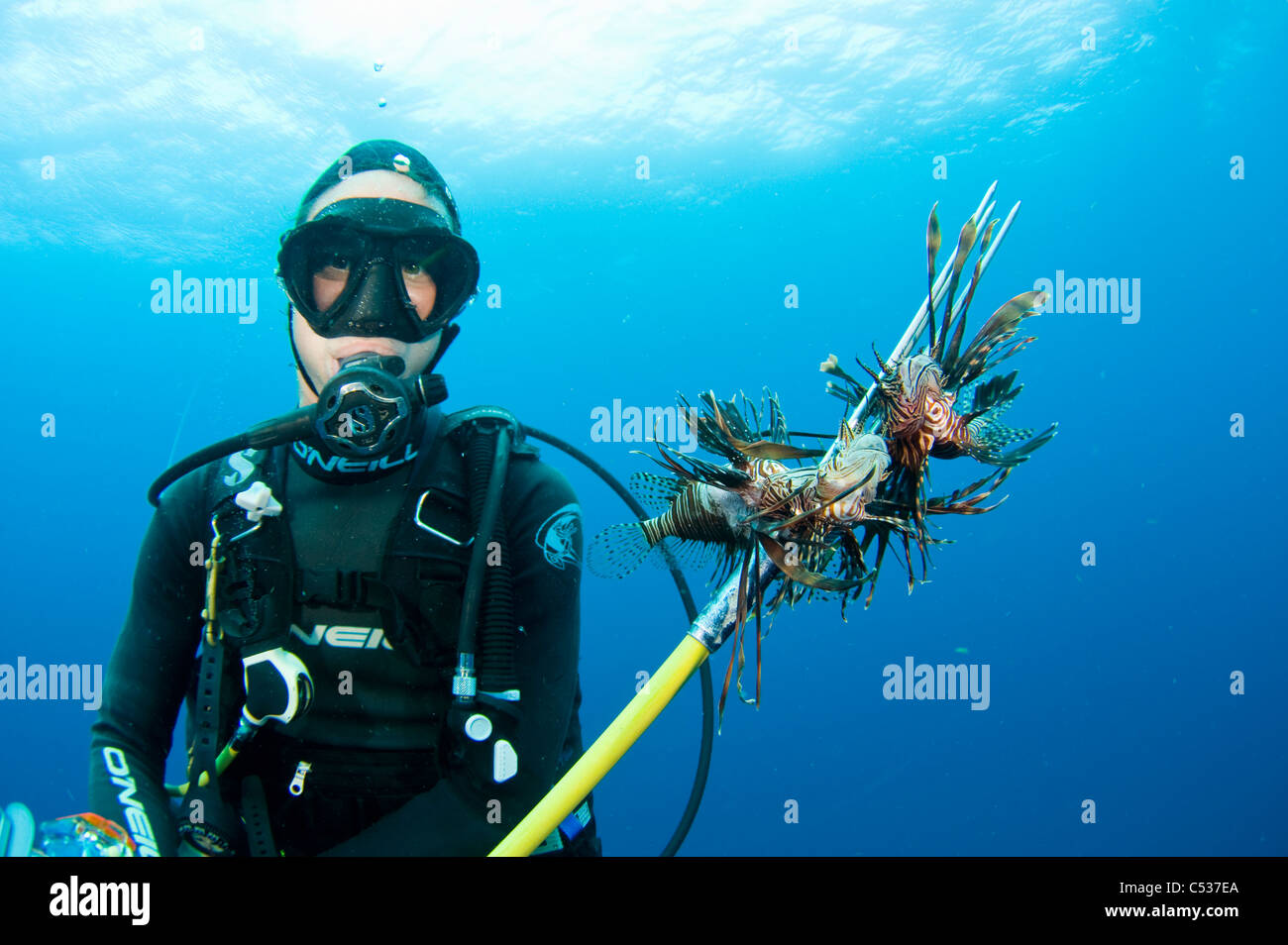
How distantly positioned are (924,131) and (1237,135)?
16074 millimetres

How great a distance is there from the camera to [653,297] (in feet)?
125

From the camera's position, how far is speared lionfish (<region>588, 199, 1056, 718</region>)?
3.07ft

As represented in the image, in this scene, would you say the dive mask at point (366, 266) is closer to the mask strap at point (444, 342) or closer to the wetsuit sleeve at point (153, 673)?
the mask strap at point (444, 342)

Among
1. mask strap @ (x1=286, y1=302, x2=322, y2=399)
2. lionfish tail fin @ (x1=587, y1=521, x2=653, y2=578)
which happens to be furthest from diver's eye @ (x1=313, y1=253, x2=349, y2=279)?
lionfish tail fin @ (x1=587, y1=521, x2=653, y2=578)

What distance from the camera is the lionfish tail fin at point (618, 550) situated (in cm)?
124

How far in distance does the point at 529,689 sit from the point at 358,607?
0.77 meters

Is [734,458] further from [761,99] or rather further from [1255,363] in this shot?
[1255,363]

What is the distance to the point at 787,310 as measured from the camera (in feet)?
140

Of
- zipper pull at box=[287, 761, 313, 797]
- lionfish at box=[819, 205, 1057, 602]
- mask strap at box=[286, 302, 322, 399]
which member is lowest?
zipper pull at box=[287, 761, 313, 797]

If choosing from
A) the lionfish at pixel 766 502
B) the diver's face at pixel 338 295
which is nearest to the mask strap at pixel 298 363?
the diver's face at pixel 338 295

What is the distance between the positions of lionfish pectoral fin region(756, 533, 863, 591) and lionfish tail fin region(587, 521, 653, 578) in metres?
0.27

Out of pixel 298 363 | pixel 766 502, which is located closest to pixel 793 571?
pixel 766 502

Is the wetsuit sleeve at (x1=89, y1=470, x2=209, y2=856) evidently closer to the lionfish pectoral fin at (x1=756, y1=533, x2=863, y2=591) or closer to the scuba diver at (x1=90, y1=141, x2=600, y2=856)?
the scuba diver at (x1=90, y1=141, x2=600, y2=856)

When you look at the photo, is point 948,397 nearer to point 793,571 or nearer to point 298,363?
point 793,571
